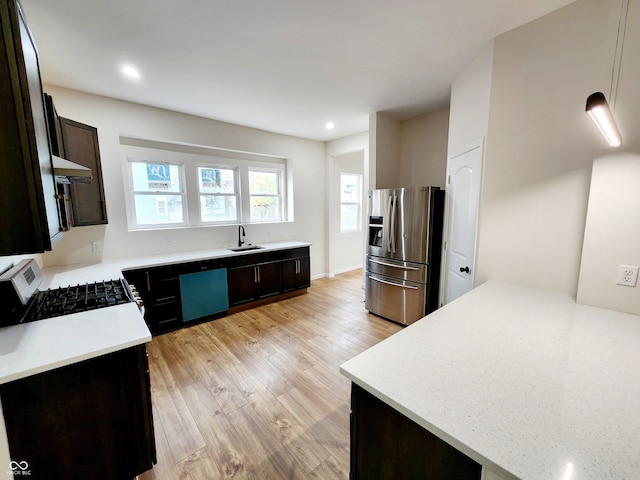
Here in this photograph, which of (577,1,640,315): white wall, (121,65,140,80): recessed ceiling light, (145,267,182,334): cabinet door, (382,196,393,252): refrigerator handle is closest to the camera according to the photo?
(577,1,640,315): white wall

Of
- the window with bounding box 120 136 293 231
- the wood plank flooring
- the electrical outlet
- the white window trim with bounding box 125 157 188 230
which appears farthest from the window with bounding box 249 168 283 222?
the electrical outlet

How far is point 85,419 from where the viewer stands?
1245mm

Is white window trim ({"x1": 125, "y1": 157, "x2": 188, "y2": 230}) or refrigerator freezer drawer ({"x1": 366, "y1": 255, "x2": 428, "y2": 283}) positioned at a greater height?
white window trim ({"x1": 125, "y1": 157, "x2": 188, "y2": 230})

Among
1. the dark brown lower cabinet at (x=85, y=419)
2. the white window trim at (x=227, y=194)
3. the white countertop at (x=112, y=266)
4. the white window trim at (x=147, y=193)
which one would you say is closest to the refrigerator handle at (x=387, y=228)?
the white countertop at (x=112, y=266)

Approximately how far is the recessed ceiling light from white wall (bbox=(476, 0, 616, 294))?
3144mm

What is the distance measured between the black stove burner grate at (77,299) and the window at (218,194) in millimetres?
2119

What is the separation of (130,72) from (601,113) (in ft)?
11.3

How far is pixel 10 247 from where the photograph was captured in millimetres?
1077

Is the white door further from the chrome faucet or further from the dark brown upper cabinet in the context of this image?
the chrome faucet

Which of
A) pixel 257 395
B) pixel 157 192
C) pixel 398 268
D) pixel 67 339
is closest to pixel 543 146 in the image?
pixel 398 268

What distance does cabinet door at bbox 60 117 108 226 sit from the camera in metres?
2.45

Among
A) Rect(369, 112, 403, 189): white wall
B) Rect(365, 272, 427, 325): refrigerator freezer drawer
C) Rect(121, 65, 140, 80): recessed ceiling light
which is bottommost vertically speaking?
Rect(365, 272, 427, 325): refrigerator freezer drawer

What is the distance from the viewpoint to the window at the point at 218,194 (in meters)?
4.02

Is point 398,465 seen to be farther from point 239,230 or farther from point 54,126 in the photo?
point 239,230
